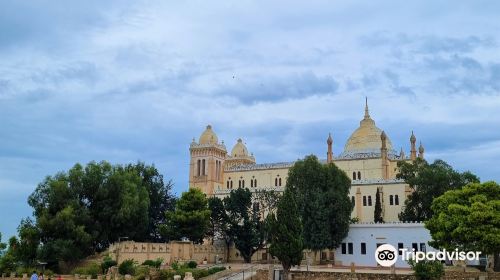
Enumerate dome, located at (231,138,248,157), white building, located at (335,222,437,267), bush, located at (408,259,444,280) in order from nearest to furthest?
1. bush, located at (408,259,444,280)
2. white building, located at (335,222,437,267)
3. dome, located at (231,138,248,157)

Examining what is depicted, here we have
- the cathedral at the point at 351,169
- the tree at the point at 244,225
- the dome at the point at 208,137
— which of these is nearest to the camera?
the tree at the point at 244,225

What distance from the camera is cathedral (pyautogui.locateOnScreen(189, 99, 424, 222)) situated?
61875 millimetres

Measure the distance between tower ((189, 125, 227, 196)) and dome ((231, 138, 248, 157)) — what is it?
4.78 meters

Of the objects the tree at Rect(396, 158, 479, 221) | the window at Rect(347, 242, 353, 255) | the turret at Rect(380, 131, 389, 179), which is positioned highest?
the turret at Rect(380, 131, 389, 179)

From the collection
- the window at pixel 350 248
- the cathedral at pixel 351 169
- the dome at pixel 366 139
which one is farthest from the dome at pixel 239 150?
the window at pixel 350 248

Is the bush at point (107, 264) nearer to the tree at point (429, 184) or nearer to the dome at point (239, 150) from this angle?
the tree at point (429, 184)

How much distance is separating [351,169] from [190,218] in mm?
27795

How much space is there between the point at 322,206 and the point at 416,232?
7.93m

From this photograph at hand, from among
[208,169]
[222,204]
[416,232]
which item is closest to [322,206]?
[416,232]

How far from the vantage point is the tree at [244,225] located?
163 ft

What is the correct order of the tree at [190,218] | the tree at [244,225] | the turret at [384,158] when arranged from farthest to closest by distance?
the turret at [384,158] < the tree at [190,218] < the tree at [244,225]

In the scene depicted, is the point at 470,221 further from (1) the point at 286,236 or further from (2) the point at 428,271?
(1) the point at 286,236

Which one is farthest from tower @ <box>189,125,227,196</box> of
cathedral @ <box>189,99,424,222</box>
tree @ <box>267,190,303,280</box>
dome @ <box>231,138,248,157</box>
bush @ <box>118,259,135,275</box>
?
tree @ <box>267,190,303,280</box>

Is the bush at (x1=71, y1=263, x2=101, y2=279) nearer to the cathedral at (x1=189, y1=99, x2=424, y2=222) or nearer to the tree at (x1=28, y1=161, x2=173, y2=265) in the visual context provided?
the tree at (x1=28, y1=161, x2=173, y2=265)
